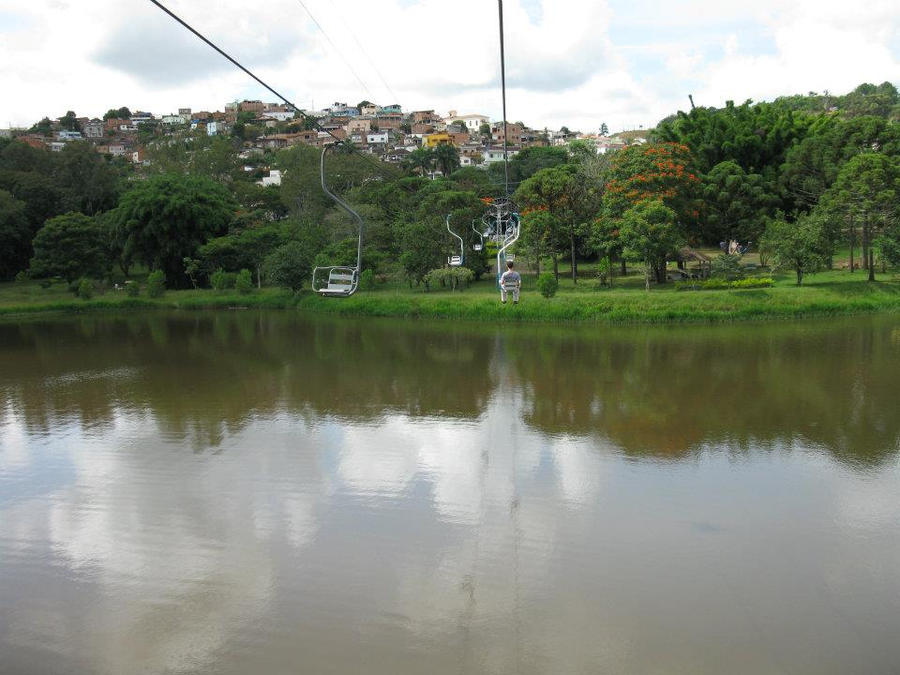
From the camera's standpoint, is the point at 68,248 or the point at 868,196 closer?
the point at 868,196

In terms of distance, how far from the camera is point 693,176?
105 ft

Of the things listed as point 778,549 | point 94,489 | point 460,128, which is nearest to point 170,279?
point 94,489

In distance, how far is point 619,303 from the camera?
2877 cm

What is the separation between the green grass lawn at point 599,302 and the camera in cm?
2778

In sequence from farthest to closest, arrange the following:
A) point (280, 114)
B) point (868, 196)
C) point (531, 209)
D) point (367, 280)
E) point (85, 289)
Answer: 1. point (280, 114)
2. point (85, 289)
3. point (367, 280)
4. point (531, 209)
5. point (868, 196)

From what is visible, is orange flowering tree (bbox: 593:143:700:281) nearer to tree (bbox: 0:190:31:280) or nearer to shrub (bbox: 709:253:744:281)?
shrub (bbox: 709:253:744:281)

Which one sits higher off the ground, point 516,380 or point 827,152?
point 827,152

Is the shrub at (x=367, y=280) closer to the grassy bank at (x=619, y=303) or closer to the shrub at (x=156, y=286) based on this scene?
the grassy bank at (x=619, y=303)

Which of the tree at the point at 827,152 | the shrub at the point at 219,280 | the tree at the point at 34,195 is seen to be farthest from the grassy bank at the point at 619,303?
the tree at the point at 34,195

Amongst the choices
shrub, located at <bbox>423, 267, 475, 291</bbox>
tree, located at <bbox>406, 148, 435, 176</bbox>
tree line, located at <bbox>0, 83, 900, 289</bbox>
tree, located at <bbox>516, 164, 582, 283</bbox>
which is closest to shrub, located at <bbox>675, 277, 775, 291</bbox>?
tree line, located at <bbox>0, 83, 900, 289</bbox>

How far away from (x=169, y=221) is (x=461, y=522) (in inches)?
1377

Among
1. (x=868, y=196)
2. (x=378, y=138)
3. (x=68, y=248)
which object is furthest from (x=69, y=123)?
(x=868, y=196)

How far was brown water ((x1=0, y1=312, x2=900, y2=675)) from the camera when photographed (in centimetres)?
747

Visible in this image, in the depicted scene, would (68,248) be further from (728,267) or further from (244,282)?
(728,267)
